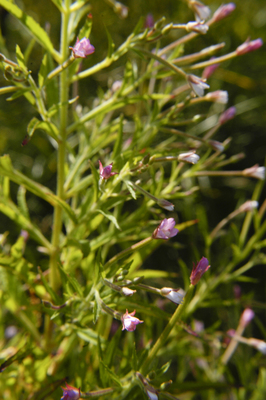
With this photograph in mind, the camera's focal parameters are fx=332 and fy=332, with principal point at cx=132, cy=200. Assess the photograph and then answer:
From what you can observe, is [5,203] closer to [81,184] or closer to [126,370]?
[81,184]

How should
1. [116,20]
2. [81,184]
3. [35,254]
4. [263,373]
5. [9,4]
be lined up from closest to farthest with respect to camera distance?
1. [9,4]
2. [81,184]
3. [263,373]
4. [35,254]
5. [116,20]

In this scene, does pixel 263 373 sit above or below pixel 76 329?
below

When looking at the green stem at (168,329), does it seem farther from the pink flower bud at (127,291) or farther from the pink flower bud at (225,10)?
the pink flower bud at (225,10)

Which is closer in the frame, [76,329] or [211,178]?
[76,329]

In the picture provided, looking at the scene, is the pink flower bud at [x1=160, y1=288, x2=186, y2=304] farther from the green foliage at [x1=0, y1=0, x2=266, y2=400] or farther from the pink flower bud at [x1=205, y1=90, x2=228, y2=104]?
the pink flower bud at [x1=205, y1=90, x2=228, y2=104]

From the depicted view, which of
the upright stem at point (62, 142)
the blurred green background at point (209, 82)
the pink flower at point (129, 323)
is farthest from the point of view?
the blurred green background at point (209, 82)

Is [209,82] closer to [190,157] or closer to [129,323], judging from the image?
[190,157]

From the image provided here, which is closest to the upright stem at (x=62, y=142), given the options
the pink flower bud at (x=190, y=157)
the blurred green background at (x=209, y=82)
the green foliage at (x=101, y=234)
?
the green foliage at (x=101, y=234)

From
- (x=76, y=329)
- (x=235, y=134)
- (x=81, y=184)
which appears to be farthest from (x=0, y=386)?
(x=235, y=134)

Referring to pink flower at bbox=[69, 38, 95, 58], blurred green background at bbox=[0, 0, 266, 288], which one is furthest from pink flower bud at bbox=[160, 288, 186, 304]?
blurred green background at bbox=[0, 0, 266, 288]
